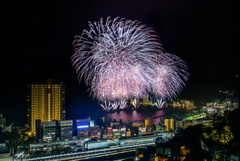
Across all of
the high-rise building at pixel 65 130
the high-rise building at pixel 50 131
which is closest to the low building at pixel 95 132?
the high-rise building at pixel 65 130

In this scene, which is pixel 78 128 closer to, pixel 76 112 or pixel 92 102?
pixel 76 112

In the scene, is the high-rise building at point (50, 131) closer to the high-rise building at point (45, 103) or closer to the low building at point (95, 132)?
the low building at point (95, 132)

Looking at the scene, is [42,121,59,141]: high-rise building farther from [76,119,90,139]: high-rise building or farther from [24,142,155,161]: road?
[24,142,155,161]: road

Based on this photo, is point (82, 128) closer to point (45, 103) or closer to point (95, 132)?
point (95, 132)

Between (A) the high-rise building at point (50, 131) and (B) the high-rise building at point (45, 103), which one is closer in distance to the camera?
(A) the high-rise building at point (50, 131)

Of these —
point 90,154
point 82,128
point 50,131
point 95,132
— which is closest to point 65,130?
point 50,131

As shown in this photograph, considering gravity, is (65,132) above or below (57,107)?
below

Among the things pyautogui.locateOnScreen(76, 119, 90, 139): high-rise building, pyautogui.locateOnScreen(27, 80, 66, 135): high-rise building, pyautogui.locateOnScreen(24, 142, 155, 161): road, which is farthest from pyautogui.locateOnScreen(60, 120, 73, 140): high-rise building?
pyautogui.locateOnScreen(27, 80, 66, 135): high-rise building

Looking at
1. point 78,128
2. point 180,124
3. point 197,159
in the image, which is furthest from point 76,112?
point 197,159
